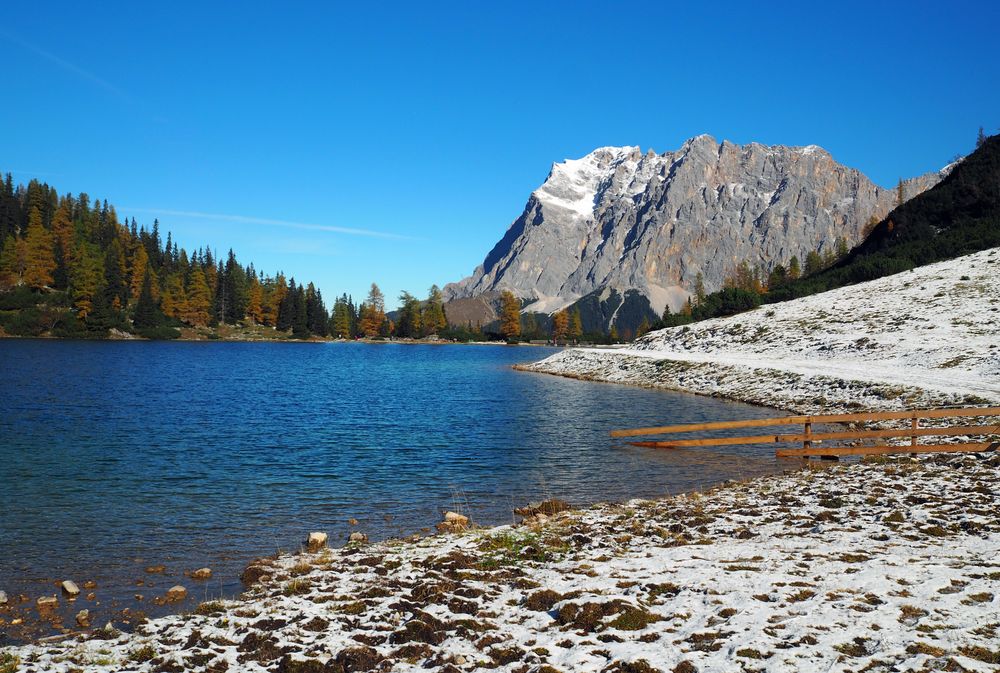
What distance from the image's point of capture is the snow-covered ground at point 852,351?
148 feet

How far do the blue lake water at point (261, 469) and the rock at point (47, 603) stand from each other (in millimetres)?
311

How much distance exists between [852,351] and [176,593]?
67.9 metres

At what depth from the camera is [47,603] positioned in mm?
13445

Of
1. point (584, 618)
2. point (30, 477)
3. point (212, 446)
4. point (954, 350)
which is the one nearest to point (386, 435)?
point (212, 446)

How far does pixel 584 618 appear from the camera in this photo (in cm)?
1103

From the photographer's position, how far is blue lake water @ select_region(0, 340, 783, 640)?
17.1m

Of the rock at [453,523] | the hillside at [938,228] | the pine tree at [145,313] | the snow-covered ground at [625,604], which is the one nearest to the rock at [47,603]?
the snow-covered ground at [625,604]

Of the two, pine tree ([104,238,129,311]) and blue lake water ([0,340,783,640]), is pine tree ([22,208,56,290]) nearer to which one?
pine tree ([104,238,129,311])

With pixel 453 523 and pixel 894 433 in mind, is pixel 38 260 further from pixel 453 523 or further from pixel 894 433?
pixel 894 433

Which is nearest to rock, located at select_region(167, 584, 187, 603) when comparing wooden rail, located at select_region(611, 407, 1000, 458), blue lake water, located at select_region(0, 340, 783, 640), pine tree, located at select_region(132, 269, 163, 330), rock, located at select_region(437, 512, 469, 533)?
blue lake water, located at select_region(0, 340, 783, 640)

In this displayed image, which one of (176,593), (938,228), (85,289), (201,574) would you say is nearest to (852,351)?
(201,574)

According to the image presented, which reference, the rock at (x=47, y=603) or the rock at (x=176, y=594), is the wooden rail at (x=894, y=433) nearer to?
the rock at (x=176, y=594)

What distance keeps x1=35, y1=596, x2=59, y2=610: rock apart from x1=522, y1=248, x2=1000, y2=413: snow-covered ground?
42.2 meters

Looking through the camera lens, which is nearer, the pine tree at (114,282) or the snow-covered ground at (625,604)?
the snow-covered ground at (625,604)
